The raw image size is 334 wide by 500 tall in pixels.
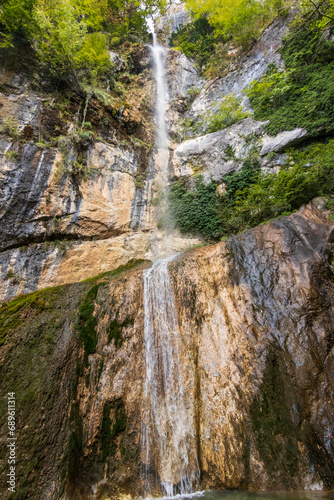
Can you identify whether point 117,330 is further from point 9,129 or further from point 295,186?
point 9,129

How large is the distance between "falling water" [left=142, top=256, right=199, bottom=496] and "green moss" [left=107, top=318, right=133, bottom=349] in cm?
46

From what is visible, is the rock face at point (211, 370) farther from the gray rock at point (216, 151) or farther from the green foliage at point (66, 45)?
the green foliage at point (66, 45)

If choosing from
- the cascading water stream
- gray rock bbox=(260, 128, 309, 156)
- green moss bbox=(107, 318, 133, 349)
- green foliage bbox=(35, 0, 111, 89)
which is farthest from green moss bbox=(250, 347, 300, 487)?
green foliage bbox=(35, 0, 111, 89)

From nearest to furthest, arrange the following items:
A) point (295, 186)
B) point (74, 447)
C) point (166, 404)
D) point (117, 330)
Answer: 1. point (74, 447)
2. point (166, 404)
3. point (117, 330)
4. point (295, 186)

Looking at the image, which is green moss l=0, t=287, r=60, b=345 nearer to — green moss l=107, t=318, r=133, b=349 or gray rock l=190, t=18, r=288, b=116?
green moss l=107, t=318, r=133, b=349

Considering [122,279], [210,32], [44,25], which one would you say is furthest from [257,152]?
[210,32]

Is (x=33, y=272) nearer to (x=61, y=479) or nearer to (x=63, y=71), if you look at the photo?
(x=61, y=479)

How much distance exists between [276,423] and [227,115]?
12.6m

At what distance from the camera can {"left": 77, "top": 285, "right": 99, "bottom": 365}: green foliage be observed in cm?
480

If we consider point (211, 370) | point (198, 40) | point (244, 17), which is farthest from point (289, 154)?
point (198, 40)

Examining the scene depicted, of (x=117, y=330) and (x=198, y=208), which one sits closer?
(x=117, y=330)

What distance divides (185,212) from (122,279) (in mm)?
5468

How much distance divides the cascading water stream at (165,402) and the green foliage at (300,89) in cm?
772

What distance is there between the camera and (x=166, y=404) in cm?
425
